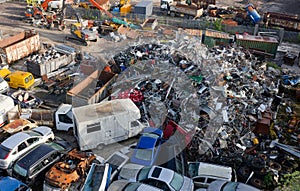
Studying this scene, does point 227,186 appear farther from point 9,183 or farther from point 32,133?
point 32,133

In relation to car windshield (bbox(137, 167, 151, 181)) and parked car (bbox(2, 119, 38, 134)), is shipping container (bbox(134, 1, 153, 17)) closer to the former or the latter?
parked car (bbox(2, 119, 38, 134))

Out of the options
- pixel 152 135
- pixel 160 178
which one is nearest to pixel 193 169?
pixel 160 178

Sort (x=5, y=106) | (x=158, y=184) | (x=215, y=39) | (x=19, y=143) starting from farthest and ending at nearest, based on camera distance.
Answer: (x=215, y=39)
(x=5, y=106)
(x=19, y=143)
(x=158, y=184)

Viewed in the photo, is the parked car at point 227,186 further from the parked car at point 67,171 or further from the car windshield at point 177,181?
the parked car at point 67,171

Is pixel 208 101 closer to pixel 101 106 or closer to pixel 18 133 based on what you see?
pixel 101 106

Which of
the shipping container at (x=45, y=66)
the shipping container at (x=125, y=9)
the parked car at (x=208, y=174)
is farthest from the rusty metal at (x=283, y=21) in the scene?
the parked car at (x=208, y=174)

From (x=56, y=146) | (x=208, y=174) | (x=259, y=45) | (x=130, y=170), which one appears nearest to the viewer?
(x=208, y=174)
